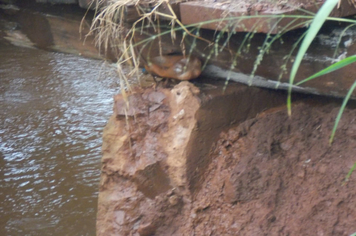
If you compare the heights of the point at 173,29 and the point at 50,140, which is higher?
the point at 173,29

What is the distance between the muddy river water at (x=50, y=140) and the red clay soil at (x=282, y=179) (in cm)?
90

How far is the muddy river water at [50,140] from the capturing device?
10.7ft

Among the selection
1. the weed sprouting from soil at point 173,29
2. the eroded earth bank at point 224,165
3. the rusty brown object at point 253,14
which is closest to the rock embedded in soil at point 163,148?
the eroded earth bank at point 224,165

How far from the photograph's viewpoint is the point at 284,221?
5.81ft

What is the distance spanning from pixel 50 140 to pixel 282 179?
286 cm

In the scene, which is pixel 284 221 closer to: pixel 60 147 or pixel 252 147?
pixel 252 147

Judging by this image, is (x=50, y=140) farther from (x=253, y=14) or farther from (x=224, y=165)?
(x=253, y=14)

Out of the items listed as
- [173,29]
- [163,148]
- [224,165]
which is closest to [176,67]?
[163,148]

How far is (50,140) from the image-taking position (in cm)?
414

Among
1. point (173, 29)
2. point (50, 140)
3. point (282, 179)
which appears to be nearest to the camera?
point (173, 29)

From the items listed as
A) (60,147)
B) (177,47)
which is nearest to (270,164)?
(177,47)

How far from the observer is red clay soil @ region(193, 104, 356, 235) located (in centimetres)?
173

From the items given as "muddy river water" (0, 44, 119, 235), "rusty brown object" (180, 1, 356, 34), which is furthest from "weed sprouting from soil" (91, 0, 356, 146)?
"muddy river water" (0, 44, 119, 235)

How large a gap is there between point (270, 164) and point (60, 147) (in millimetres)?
2664
